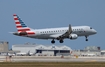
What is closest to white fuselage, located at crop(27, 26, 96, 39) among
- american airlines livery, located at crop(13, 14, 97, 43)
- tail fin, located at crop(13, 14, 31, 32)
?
american airlines livery, located at crop(13, 14, 97, 43)

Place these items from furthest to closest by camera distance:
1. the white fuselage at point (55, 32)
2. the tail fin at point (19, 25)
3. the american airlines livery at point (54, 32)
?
the tail fin at point (19, 25) → the white fuselage at point (55, 32) → the american airlines livery at point (54, 32)

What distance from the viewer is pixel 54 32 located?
122 m

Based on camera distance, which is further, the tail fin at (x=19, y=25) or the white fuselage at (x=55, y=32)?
the tail fin at (x=19, y=25)

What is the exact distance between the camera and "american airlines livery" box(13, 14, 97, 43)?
121 meters

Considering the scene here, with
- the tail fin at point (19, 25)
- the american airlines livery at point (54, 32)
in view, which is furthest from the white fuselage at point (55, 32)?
the tail fin at point (19, 25)

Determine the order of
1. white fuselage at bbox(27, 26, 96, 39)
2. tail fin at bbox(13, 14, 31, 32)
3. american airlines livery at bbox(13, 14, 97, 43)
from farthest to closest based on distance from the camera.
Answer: tail fin at bbox(13, 14, 31, 32), white fuselage at bbox(27, 26, 96, 39), american airlines livery at bbox(13, 14, 97, 43)

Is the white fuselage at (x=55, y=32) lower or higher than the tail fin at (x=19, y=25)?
lower

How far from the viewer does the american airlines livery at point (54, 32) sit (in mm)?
121000

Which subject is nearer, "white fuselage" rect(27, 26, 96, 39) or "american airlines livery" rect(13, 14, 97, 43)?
"american airlines livery" rect(13, 14, 97, 43)

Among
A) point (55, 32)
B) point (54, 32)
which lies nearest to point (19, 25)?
point (54, 32)

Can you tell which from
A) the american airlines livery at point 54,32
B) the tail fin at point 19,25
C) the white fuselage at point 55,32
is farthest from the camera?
the tail fin at point 19,25

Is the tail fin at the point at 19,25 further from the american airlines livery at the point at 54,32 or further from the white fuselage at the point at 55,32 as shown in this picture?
the white fuselage at the point at 55,32

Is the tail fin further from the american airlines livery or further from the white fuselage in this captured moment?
the white fuselage

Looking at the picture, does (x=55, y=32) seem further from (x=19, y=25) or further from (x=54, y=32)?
(x=19, y=25)
